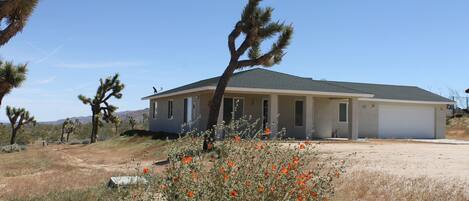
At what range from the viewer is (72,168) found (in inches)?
655

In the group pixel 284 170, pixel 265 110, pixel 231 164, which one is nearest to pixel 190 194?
pixel 231 164

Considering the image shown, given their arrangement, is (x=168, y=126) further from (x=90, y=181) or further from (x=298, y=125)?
(x=90, y=181)

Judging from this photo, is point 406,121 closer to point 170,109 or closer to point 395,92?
point 395,92

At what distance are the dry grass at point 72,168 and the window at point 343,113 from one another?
10.9 metres

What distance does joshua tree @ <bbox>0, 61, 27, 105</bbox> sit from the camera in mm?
17453

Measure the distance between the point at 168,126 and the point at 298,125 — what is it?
26.9 ft

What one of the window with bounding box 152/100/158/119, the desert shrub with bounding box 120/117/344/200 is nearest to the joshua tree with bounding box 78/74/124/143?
the window with bounding box 152/100/158/119

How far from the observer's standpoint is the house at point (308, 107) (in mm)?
23797

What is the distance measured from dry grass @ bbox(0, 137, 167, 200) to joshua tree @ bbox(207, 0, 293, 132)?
3362mm

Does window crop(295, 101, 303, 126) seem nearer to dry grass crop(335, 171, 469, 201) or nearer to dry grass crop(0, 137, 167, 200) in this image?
dry grass crop(0, 137, 167, 200)

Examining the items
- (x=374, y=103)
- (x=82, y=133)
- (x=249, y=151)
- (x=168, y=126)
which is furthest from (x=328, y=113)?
(x=82, y=133)

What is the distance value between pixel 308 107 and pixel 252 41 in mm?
7926

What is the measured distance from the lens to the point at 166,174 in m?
4.60

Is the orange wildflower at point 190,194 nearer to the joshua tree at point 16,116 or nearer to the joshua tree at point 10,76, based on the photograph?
the joshua tree at point 10,76
